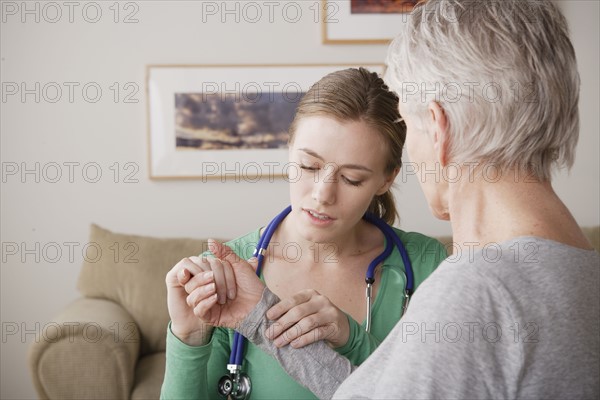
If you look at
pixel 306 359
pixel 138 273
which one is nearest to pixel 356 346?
pixel 306 359

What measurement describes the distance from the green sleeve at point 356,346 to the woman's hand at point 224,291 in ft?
0.70

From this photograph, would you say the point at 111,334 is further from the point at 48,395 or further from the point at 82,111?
the point at 82,111

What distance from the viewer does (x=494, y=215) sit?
0.97m

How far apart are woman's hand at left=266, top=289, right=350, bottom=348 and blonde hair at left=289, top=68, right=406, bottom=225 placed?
442 mm

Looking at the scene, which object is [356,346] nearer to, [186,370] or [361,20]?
[186,370]

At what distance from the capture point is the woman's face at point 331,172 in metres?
1.65

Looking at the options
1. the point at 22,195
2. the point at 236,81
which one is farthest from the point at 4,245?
the point at 236,81

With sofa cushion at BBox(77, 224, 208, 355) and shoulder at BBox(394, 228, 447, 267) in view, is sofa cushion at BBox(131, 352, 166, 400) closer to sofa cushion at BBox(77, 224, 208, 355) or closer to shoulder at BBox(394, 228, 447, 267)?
sofa cushion at BBox(77, 224, 208, 355)

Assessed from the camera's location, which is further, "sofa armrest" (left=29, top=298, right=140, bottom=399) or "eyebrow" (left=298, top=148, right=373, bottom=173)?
"sofa armrest" (left=29, top=298, right=140, bottom=399)

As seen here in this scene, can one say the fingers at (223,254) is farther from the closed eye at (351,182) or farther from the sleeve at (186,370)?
the closed eye at (351,182)

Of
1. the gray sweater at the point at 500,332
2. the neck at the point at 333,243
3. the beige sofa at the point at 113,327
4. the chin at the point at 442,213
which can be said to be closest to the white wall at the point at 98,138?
the beige sofa at the point at 113,327

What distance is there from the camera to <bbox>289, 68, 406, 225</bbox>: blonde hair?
1.67m

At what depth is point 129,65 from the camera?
142 inches

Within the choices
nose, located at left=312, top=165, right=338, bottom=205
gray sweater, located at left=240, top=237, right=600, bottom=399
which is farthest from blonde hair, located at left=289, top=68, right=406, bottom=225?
gray sweater, located at left=240, top=237, right=600, bottom=399
